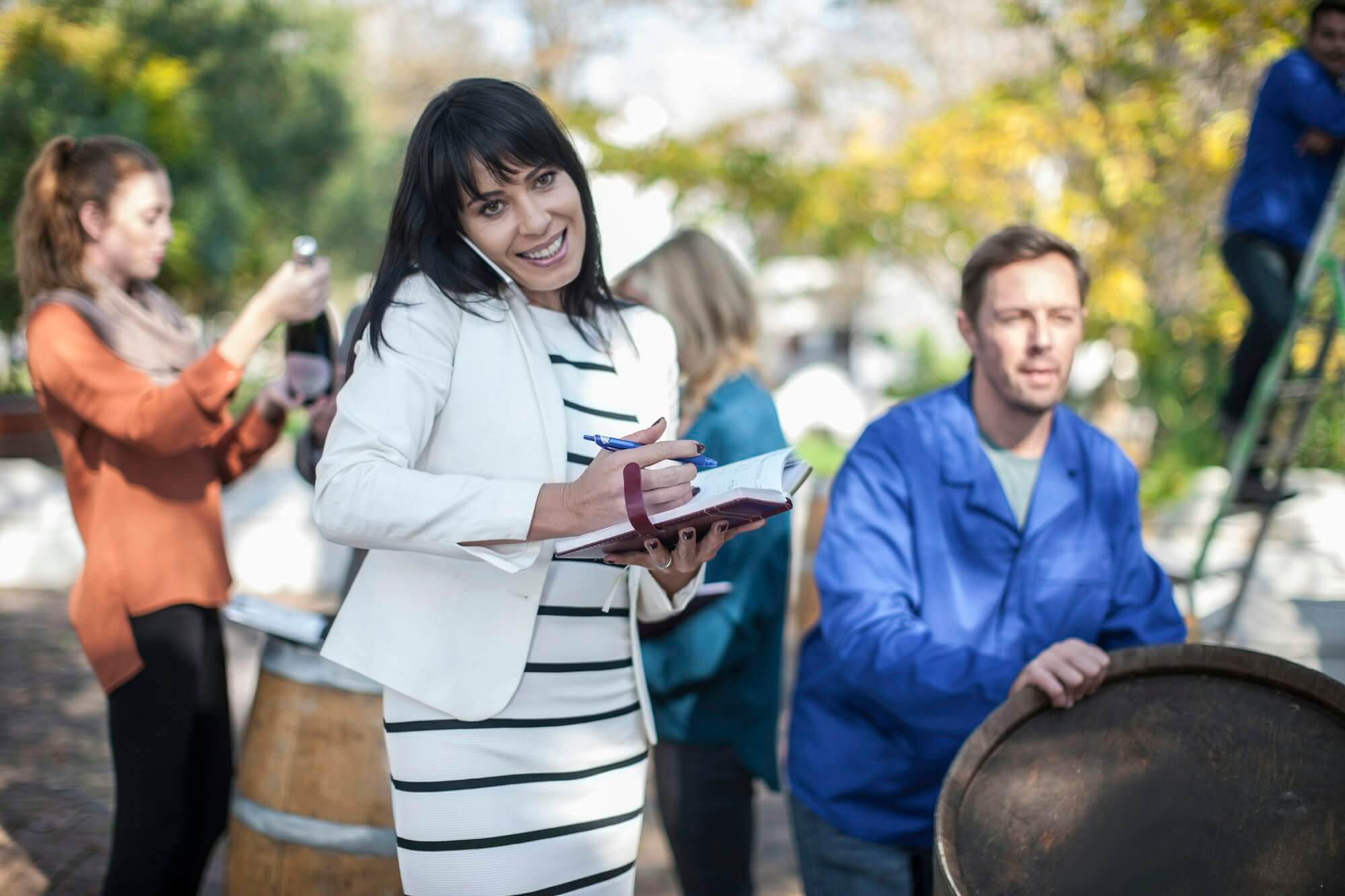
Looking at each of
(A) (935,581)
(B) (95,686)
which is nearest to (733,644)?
(A) (935,581)

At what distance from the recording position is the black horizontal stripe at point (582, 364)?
1.95m

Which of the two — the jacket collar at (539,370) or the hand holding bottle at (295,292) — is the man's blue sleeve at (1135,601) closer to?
the jacket collar at (539,370)

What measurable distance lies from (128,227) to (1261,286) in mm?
3758

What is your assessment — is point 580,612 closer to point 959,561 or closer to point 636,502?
point 636,502

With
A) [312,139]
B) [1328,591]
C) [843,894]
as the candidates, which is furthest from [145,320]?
[312,139]

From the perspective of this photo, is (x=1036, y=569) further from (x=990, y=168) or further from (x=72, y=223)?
(x=990, y=168)

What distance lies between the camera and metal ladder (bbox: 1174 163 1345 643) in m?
4.05

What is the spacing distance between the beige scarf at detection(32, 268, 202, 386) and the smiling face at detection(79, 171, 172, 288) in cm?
5

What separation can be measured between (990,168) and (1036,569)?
6.36 meters

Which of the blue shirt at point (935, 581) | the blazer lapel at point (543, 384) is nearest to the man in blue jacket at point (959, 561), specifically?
the blue shirt at point (935, 581)

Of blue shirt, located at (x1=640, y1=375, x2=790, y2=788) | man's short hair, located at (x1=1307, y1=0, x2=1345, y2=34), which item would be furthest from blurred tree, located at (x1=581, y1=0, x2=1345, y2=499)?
blue shirt, located at (x1=640, y1=375, x2=790, y2=788)

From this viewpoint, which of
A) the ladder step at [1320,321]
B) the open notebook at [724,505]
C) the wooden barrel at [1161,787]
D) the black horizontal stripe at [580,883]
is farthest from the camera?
the ladder step at [1320,321]

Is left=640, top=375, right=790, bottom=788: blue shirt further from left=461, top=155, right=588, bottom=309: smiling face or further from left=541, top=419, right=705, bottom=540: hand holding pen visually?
left=541, top=419, right=705, bottom=540: hand holding pen

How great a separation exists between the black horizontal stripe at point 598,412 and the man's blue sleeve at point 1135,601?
1.00m
